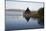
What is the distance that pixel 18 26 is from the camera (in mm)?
1610

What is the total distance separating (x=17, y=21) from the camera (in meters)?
1.61

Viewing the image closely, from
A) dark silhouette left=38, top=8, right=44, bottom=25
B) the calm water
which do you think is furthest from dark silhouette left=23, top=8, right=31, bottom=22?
dark silhouette left=38, top=8, right=44, bottom=25

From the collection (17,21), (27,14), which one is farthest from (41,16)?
(17,21)

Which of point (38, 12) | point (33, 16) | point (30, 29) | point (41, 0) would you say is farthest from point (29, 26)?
point (41, 0)

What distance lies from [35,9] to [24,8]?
0.69 feet

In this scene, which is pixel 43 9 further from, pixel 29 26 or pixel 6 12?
pixel 6 12

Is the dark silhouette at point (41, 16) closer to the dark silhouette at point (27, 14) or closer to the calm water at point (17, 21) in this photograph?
the calm water at point (17, 21)

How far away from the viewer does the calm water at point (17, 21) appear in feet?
5.16

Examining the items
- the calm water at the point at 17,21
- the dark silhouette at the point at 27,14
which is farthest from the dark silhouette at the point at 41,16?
the dark silhouette at the point at 27,14

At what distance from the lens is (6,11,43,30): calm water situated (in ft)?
5.16

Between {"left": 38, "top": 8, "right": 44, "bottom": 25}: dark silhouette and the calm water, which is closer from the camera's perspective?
the calm water

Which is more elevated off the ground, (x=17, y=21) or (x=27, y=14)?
(x=27, y=14)

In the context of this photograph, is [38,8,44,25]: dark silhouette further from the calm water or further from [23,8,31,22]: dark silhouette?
[23,8,31,22]: dark silhouette

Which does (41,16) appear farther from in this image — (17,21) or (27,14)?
(17,21)
